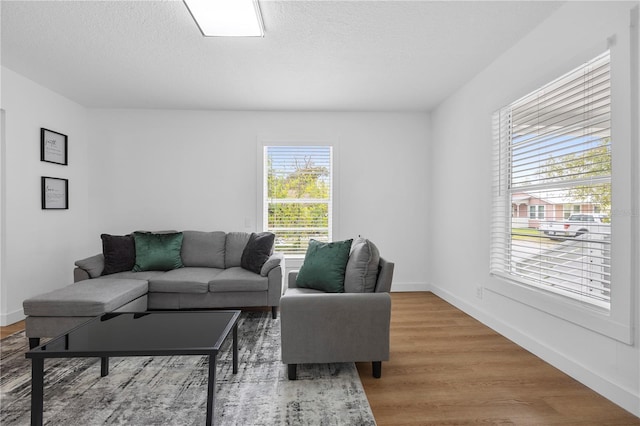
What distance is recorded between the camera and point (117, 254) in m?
3.66

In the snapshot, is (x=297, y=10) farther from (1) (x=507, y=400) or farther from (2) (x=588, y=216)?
(1) (x=507, y=400)

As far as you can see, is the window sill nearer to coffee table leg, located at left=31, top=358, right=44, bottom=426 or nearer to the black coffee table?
the black coffee table

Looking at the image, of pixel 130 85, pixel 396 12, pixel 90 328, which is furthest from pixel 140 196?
pixel 396 12

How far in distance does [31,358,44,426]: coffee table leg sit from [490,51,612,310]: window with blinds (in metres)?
3.22

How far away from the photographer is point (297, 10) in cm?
236

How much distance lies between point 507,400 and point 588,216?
133 centimetres

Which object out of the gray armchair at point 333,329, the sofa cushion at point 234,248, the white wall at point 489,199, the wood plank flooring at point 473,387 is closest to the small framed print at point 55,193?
the sofa cushion at point 234,248

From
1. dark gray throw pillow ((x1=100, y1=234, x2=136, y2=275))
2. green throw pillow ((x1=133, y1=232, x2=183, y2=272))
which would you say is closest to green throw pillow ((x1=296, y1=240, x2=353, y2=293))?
green throw pillow ((x1=133, y1=232, x2=183, y2=272))

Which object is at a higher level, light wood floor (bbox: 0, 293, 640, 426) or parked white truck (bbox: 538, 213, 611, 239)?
parked white truck (bbox: 538, 213, 611, 239)

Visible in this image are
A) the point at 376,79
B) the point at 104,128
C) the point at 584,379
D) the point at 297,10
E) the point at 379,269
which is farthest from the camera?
the point at 104,128

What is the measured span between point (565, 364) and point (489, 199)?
1571 millimetres

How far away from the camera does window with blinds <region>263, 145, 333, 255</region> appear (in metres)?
4.74

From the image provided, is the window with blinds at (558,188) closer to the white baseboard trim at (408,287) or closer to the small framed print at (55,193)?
the white baseboard trim at (408,287)

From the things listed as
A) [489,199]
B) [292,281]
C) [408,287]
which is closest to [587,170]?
[489,199]
